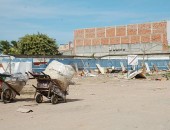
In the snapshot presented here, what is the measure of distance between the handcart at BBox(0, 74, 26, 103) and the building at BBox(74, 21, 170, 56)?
236ft

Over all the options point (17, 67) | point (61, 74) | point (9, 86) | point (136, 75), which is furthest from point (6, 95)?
point (136, 75)

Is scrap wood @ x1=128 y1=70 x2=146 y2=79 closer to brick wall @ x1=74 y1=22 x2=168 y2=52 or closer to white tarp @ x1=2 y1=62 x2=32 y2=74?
white tarp @ x1=2 y1=62 x2=32 y2=74

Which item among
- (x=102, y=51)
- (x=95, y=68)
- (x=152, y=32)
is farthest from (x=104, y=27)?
(x=95, y=68)

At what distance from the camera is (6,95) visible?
1440cm

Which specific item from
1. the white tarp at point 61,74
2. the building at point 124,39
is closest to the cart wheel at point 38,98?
the white tarp at point 61,74

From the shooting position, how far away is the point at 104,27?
10031cm

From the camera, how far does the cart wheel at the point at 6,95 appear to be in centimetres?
1421

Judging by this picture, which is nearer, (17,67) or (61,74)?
(61,74)

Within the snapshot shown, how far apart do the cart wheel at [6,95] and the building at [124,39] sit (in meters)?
72.2

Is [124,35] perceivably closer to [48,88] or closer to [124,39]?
[124,39]

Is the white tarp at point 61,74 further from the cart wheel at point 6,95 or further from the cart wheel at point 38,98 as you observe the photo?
the cart wheel at point 6,95

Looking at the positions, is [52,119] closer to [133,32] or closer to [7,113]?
Answer: [7,113]

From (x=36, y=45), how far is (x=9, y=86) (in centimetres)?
6795

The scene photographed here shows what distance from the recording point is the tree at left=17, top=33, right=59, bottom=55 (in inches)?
3219
